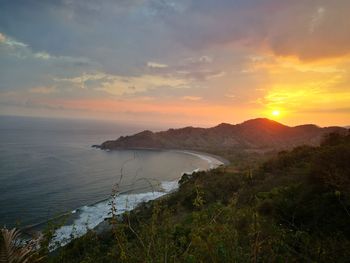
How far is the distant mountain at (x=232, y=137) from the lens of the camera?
120250 millimetres

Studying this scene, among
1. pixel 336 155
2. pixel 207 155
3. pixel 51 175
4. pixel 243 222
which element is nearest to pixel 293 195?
pixel 336 155

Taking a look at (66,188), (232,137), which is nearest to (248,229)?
(66,188)

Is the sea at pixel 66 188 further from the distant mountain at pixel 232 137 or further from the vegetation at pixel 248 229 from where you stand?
the distant mountain at pixel 232 137

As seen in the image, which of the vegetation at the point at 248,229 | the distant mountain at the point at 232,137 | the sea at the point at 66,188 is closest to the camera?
the vegetation at the point at 248,229

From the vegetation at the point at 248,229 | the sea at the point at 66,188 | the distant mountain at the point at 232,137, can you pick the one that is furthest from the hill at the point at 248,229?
the distant mountain at the point at 232,137

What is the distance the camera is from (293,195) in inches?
523

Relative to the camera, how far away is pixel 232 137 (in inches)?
5453

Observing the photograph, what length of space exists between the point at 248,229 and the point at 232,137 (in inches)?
5382

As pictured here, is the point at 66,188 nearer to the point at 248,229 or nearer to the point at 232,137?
the point at 248,229

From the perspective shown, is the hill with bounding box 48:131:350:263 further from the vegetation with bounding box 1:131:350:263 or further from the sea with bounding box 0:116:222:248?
the sea with bounding box 0:116:222:248

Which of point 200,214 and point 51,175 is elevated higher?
point 200,214

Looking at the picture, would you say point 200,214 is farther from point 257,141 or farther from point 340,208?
point 257,141

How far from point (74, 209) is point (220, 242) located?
36.1 metres

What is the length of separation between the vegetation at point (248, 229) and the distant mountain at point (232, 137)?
101895mm
